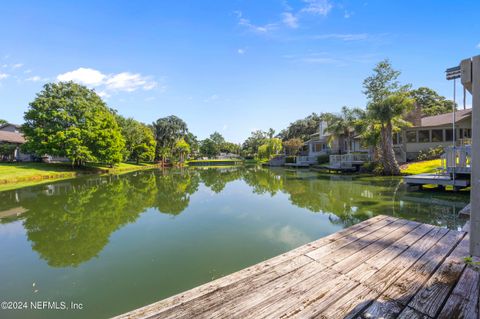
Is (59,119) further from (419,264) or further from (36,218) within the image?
(419,264)

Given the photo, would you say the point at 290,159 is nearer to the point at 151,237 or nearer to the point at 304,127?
the point at 304,127

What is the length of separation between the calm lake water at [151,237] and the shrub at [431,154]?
11.2 meters

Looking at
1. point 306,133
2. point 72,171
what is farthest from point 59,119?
point 306,133

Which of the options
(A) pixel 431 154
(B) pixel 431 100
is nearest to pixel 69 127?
(A) pixel 431 154

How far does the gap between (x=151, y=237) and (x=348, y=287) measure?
5.00 m

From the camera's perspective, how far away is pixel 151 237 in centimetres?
592

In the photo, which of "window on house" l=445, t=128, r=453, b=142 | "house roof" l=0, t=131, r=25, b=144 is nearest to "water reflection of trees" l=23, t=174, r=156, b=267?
"window on house" l=445, t=128, r=453, b=142

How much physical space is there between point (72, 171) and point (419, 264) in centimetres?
2971

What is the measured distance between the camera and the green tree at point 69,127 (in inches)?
942

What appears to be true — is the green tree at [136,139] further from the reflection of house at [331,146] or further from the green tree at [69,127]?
the reflection of house at [331,146]

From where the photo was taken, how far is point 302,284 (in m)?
2.29

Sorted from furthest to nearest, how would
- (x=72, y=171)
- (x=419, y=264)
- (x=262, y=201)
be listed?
(x=72, y=171) → (x=262, y=201) → (x=419, y=264)

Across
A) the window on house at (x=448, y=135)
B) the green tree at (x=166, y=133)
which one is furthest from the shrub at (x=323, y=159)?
the green tree at (x=166, y=133)

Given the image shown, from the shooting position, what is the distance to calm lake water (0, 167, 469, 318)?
359 centimetres
